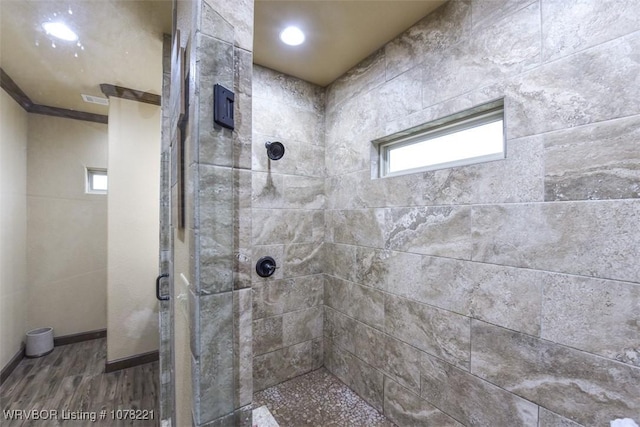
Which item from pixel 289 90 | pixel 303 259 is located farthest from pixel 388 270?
pixel 289 90

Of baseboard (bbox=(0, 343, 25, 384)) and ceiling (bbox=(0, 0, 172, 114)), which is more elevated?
ceiling (bbox=(0, 0, 172, 114))

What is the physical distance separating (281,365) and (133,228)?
5.55ft

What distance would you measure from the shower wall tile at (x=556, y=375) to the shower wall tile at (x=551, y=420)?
0.07 feet

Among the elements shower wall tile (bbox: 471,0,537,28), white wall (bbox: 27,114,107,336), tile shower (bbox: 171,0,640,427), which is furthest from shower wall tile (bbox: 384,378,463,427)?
white wall (bbox: 27,114,107,336)

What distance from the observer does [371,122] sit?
1991mm

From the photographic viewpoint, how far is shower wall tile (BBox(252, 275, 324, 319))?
2.12 metres

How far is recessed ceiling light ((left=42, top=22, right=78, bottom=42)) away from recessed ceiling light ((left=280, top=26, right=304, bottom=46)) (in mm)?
1301

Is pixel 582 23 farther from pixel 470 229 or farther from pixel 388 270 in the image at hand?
pixel 388 270

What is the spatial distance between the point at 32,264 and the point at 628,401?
2954 millimetres

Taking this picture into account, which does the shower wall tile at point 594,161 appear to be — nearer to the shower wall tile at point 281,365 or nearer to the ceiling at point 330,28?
the ceiling at point 330,28

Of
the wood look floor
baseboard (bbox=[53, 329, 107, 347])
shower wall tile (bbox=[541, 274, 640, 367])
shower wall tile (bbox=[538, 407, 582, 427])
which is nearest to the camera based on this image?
shower wall tile (bbox=[541, 274, 640, 367])

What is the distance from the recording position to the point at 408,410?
65.9 inches

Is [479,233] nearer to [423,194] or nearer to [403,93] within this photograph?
[423,194]

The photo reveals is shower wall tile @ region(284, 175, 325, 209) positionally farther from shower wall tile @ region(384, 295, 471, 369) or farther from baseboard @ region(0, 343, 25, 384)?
baseboard @ region(0, 343, 25, 384)
